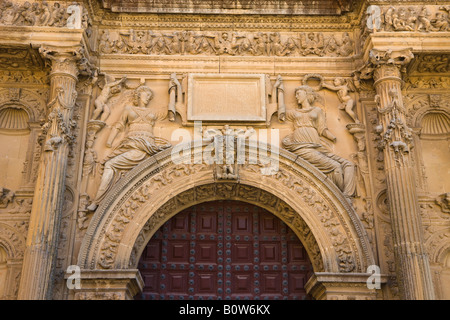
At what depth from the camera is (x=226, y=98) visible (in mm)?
10086

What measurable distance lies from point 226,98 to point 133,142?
1827 mm

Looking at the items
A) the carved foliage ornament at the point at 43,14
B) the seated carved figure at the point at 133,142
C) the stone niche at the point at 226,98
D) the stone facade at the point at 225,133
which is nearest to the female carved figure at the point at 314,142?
the stone facade at the point at 225,133

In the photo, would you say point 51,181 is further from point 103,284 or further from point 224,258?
point 224,258

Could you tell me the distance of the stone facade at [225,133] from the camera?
8828 millimetres

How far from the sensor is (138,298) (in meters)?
9.38

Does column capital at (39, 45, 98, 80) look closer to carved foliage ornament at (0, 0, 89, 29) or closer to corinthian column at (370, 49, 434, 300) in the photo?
carved foliage ornament at (0, 0, 89, 29)

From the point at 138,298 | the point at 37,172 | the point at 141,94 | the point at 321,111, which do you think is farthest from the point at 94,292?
the point at 321,111

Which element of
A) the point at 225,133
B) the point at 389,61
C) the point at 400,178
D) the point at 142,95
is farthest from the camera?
the point at 142,95

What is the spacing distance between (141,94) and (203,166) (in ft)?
5.78

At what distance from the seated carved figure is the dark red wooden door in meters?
1.23

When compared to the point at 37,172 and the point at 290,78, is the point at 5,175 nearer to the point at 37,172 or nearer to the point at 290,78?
the point at 37,172

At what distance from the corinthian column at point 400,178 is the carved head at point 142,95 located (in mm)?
3923

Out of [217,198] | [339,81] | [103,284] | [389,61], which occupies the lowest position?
[103,284]

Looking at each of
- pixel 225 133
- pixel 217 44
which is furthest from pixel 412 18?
pixel 225 133
